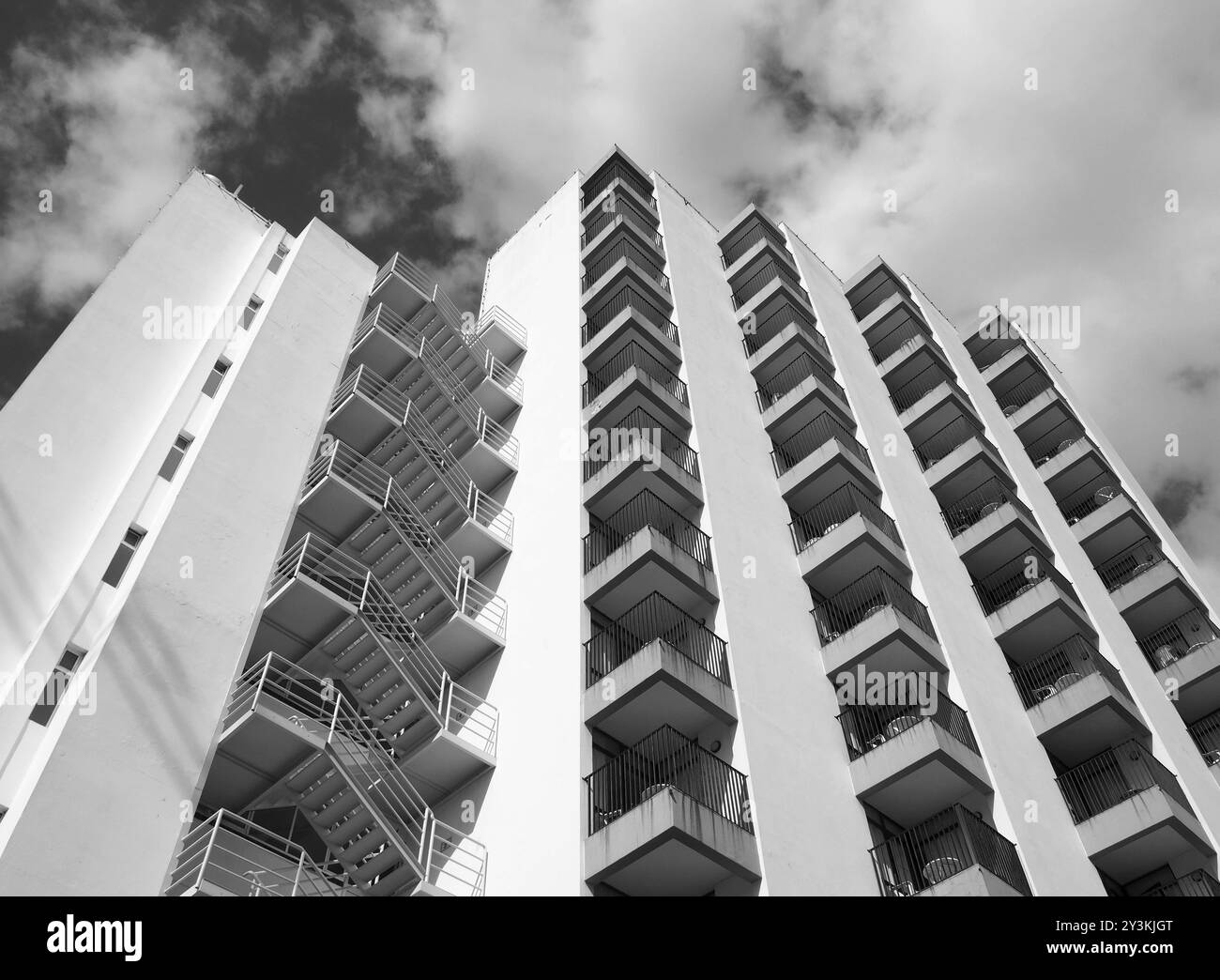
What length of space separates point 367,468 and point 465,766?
9493mm

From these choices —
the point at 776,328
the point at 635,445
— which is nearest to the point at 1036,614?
the point at 635,445

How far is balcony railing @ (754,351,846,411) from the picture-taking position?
36.9 metres

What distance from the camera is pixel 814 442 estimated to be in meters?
34.5

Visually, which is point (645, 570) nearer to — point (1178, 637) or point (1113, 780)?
point (1113, 780)

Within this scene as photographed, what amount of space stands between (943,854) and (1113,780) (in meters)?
8.23

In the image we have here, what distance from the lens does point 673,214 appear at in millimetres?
46031

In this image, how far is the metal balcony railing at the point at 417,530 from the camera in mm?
25422

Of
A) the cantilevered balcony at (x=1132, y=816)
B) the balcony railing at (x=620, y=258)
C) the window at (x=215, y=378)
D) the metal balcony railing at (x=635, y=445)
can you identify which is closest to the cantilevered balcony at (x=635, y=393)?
the metal balcony railing at (x=635, y=445)

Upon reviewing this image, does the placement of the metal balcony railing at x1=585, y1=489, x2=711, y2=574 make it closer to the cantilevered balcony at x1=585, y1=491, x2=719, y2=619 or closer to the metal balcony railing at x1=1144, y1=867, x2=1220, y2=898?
the cantilevered balcony at x1=585, y1=491, x2=719, y2=619

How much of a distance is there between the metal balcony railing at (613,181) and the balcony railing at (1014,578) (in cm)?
2240

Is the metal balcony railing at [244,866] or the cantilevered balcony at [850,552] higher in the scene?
the cantilevered balcony at [850,552]

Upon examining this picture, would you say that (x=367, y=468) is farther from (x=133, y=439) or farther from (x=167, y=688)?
(x=167, y=688)

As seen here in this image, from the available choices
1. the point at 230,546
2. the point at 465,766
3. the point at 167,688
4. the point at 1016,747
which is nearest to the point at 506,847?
the point at 465,766

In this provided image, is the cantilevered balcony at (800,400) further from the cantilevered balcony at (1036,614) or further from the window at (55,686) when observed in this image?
the window at (55,686)
